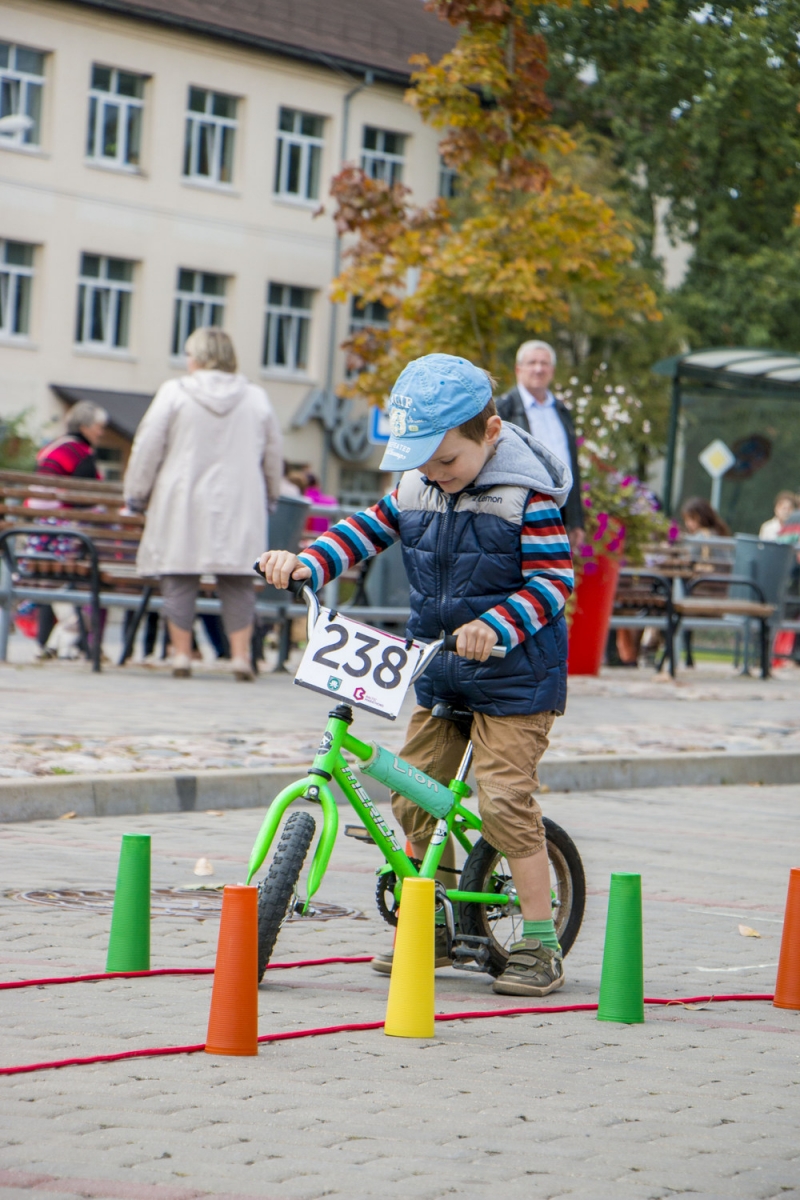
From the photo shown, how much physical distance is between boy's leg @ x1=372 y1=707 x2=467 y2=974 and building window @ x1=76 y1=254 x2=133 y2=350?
34.8m

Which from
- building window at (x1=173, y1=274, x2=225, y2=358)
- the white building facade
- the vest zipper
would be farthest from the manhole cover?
building window at (x1=173, y1=274, x2=225, y2=358)

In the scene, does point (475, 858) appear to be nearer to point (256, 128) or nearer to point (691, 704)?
point (691, 704)

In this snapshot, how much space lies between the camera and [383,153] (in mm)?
43125

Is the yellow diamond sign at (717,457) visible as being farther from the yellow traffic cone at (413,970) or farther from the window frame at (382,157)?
the yellow traffic cone at (413,970)

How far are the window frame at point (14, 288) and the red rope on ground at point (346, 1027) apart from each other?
33922 mm

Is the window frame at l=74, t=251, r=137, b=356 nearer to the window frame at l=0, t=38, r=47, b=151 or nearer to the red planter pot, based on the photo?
the window frame at l=0, t=38, r=47, b=151

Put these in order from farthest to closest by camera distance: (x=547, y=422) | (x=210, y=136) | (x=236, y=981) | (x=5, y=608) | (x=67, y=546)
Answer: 1. (x=210, y=136)
2. (x=5, y=608)
3. (x=67, y=546)
4. (x=547, y=422)
5. (x=236, y=981)

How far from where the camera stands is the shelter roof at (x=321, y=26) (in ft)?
126

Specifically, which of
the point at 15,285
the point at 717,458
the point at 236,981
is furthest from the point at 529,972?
the point at 15,285

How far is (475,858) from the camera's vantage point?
507cm

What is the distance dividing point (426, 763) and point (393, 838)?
1.10ft

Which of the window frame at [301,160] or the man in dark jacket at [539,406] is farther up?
the window frame at [301,160]

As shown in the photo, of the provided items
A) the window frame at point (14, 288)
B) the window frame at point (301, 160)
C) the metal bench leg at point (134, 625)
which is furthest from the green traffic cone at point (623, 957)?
the window frame at point (301, 160)

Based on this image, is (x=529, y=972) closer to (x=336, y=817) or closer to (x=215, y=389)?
(x=336, y=817)
